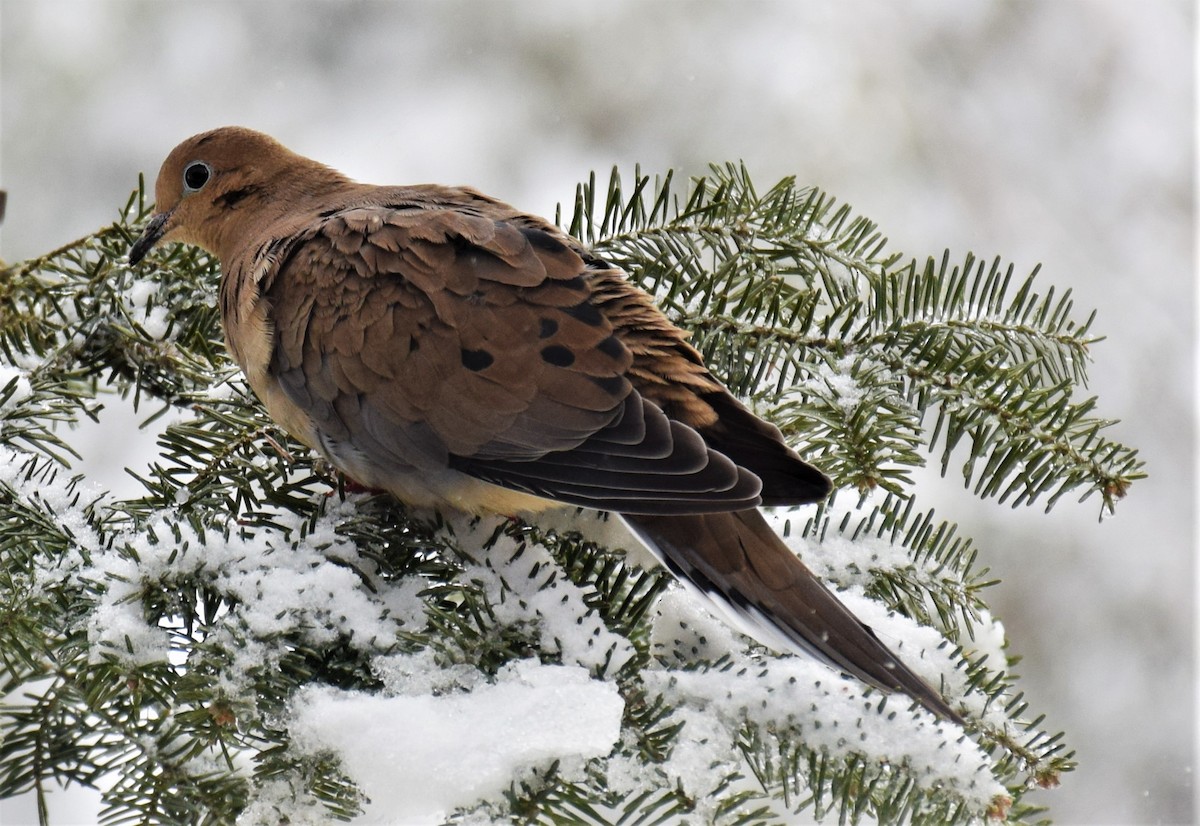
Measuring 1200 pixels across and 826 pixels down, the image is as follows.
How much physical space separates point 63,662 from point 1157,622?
4045mm

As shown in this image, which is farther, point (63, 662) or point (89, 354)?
point (89, 354)

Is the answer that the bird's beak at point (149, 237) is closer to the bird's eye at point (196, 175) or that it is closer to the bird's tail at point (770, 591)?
the bird's eye at point (196, 175)

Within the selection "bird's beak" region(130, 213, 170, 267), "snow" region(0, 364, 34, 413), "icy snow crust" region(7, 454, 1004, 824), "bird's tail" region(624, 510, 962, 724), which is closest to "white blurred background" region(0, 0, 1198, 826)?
"bird's beak" region(130, 213, 170, 267)

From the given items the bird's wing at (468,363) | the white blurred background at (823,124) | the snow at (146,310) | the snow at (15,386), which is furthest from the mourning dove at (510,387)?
the white blurred background at (823,124)

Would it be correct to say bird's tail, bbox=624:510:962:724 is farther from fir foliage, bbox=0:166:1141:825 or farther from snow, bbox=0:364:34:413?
snow, bbox=0:364:34:413

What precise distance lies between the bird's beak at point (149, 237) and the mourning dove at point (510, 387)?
20 centimetres

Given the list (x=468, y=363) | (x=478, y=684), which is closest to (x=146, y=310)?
(x=468, y=363)

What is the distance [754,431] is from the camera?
1682 mm

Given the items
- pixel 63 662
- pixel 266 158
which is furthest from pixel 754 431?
pixel 266 158

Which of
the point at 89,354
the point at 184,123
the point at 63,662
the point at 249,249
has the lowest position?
the point at 63,662

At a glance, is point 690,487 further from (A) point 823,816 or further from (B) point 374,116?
(B) point 374,116

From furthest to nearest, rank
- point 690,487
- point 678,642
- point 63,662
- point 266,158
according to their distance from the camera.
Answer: point 266,158 < point 690,487 < point 678,642 < point 63,662

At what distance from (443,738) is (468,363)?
68 centimetres

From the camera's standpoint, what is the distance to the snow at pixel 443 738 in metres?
1.19
